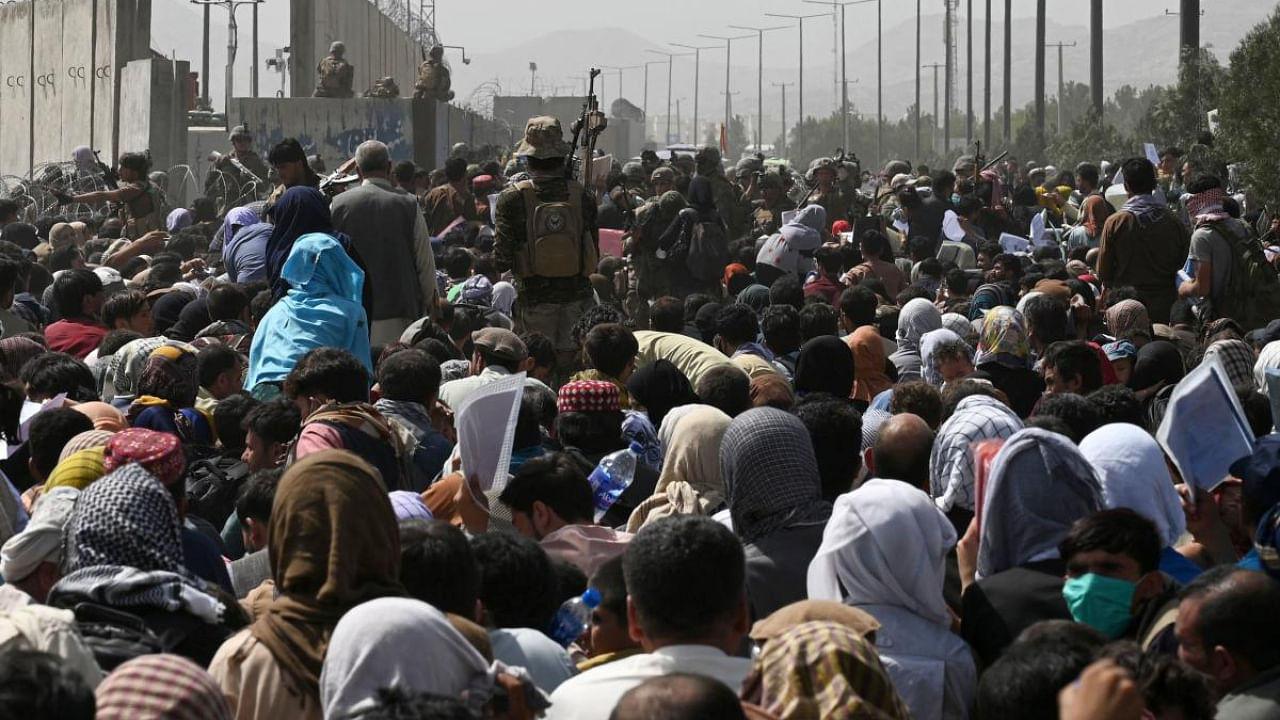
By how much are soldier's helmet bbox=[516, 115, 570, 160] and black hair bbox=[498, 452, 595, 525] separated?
15.5 feet

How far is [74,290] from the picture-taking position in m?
9.62

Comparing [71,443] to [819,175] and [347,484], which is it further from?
[819,175]

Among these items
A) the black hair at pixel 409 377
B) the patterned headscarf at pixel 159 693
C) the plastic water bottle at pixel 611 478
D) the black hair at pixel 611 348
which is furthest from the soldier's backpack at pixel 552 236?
the patterned headscarf at pixel 159 693

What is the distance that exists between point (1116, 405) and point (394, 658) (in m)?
3.62

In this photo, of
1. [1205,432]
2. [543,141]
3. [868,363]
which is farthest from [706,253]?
[1205,432]

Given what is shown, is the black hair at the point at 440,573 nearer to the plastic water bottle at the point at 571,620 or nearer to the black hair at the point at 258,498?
the plastic water bottle at the point at 571,620

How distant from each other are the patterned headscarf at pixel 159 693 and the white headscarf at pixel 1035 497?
2314mm

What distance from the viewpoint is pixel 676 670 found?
4055 millimetres

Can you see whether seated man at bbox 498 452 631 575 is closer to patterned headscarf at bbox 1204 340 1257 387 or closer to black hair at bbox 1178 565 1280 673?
black hair at bbox 1178 565 1280 673

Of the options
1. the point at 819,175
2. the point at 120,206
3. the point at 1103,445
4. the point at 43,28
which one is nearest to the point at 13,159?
the point at 43,28

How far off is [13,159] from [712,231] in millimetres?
16885

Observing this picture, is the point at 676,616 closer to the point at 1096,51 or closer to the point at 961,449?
Answer: the point at 961,449

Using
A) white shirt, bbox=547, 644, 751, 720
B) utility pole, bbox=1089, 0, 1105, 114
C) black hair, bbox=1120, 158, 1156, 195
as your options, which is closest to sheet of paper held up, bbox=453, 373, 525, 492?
white shirt, bbox=547, 644, 751, 720

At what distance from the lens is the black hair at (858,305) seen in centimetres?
1011
